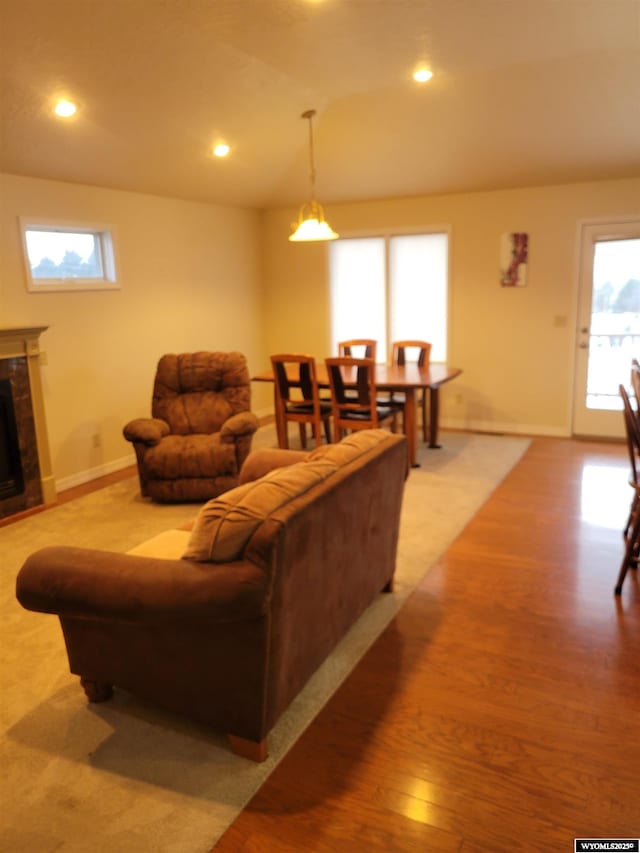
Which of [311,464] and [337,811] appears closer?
[337,811]

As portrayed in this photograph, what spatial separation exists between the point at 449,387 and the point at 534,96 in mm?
2875

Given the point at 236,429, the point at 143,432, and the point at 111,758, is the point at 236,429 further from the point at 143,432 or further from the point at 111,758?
the point at 111,758

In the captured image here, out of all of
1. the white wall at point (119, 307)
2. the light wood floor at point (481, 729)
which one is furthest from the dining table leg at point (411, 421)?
the white wall at point (119, 307)

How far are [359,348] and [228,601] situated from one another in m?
5.37

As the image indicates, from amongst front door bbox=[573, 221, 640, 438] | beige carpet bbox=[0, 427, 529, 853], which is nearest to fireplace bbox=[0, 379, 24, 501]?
beige carpet bbox=[0, 427, 529, 853]

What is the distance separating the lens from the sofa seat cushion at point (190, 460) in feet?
14.3

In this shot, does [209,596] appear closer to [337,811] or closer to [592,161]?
[337,811]

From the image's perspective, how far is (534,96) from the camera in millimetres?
4578

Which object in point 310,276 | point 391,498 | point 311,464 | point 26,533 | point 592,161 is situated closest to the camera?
point 311,464

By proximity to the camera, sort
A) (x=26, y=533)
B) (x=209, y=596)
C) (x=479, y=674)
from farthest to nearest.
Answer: (x=26, y=533) < (x=479, y=674) < (x=209, y=596)

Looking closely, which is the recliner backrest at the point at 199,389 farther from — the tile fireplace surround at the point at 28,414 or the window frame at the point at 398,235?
the window frame at the point at 398,235

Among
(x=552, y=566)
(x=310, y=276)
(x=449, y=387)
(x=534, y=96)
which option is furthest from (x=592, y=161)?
(x=552, y=566)

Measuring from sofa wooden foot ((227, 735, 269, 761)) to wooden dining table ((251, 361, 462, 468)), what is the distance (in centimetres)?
279

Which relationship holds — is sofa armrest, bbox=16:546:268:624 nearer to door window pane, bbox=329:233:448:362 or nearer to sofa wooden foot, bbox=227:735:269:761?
sofa wooden foot, bbox=227:735:269:761
